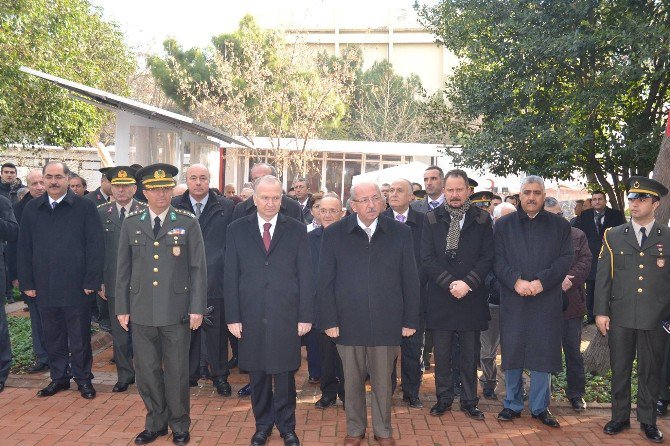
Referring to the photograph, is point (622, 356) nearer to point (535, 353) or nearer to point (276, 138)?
point (535, 353)

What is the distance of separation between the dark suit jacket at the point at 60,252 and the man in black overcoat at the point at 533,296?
12.8 feet

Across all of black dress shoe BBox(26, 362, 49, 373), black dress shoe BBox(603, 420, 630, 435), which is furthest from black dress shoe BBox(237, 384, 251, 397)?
black dress shoe BBox(603, 420, 630, 435)

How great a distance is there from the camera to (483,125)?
1312 centimetres

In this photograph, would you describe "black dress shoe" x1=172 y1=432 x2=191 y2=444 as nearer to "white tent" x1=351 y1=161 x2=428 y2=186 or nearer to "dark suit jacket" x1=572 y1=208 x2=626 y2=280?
"dark suit jacket" x1=572 y1=208 x2=626 y2=280

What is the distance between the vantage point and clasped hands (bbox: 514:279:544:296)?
6.16 m

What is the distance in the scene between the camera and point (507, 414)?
6.37 m

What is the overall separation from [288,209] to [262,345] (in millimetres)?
1735

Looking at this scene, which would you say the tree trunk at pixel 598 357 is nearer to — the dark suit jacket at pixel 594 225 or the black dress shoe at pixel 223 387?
the dark suit jacket at pixel 594 225

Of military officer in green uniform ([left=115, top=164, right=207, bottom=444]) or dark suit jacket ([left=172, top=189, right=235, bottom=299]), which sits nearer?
military officer in green uniform ([left=115, top=164, right=207, bottom=444])

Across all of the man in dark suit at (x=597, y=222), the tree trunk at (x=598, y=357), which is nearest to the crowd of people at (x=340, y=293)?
the tree trunk at (x=598, y=357)

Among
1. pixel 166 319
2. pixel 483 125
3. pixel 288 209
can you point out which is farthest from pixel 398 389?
pixel 483 125

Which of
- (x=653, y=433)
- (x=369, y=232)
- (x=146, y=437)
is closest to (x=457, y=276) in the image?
Result: (x=369, y=232)

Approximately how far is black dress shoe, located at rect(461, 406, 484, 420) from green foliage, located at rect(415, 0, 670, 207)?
224 inches

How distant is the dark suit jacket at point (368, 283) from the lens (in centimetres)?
555
